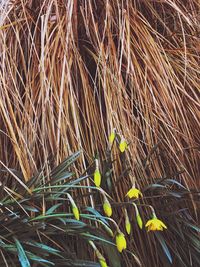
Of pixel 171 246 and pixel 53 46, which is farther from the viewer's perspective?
pixel 53 46

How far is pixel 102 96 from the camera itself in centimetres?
100

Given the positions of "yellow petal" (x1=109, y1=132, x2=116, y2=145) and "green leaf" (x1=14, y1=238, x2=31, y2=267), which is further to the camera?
"yellow petal" (x1=109, y1=132, x2=116, y2=145)

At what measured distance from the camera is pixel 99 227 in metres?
0.84

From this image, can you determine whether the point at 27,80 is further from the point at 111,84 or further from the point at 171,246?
the point at 171,246

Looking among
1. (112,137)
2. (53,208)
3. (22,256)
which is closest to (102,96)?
(112,137)

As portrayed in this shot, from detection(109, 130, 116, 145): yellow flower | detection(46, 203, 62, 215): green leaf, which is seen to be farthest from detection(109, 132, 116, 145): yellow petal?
detection(46, 203, 62, 215): green leaf

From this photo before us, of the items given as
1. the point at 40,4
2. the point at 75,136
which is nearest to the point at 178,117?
the point at 75,136

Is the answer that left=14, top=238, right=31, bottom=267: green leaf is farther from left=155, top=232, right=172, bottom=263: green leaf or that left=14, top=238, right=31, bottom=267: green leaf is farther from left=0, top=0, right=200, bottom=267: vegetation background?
left=155, top=232, right=172, bottom=263: green leaf

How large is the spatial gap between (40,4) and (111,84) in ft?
1.10

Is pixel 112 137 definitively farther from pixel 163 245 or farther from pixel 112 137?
pixel 163 245

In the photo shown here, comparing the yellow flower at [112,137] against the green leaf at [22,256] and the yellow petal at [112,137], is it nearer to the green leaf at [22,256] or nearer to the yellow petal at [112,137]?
the yellow petal at [112,137]

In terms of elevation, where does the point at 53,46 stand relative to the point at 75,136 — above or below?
above

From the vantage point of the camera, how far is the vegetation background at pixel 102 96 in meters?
0.90

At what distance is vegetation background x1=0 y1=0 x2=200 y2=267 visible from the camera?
0.90 meters
